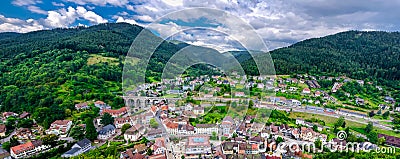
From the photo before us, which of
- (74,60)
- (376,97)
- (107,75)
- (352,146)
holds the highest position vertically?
(74,60)

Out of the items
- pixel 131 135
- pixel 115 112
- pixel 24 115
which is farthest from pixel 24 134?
pixel 131 135

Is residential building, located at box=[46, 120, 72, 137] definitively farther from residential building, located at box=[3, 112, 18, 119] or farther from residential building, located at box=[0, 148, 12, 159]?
residential building, located at box=[3, 112, 18, 119]

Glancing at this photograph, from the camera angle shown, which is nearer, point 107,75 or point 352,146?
point 352,146

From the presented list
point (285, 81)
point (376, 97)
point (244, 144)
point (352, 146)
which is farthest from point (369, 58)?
point (244, 144)

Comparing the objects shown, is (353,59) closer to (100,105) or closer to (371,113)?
(371,113)

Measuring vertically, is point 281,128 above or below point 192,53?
below

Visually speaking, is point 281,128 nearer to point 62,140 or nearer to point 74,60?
point 62,140

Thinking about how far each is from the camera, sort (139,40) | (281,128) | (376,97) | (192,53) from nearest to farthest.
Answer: (139,40) → (192,53) → (281,128) → (376,97)
